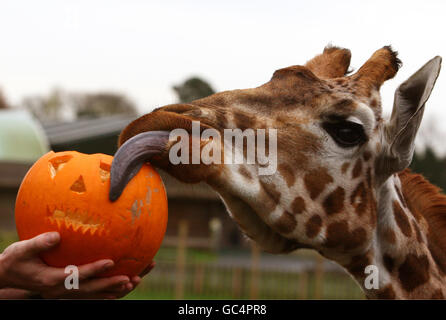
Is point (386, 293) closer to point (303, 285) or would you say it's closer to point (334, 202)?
point (334, 202)

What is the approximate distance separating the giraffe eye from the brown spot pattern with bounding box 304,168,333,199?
21 cm

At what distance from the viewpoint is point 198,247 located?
1861 cm

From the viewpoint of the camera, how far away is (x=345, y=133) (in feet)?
10.4

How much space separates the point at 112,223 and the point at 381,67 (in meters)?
2.04

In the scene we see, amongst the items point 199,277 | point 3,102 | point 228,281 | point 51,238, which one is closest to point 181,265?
point 199,277

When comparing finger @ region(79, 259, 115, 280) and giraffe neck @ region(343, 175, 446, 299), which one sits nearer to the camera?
finger @ region(79, 259, 115, 280)

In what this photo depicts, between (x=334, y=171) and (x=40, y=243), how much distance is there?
1.78 metres

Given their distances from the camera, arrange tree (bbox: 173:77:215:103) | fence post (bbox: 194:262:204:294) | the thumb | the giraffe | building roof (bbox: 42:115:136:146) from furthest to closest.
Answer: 1. building roof (bbox: 42:115:136:146)
2. fence post (bbox: 194:262:204:294)
3. tree (bbox: 173:77:215:103)
4. the giraffe
5. the thumb

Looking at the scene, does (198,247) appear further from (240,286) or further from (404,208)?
(404,208)

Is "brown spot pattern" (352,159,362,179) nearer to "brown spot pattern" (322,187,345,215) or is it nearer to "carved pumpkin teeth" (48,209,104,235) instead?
"brown spot pattern" (322,187,345,215)

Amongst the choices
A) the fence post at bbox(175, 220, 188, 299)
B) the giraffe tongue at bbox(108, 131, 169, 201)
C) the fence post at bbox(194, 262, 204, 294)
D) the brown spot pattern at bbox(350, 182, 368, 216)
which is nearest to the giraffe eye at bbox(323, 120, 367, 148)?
the brown spot pattern at bbox(350, 182, 368, 216)

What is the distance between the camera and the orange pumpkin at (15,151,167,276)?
274cm

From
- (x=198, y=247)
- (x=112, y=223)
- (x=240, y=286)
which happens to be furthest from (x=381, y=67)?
(x=198, y=247)

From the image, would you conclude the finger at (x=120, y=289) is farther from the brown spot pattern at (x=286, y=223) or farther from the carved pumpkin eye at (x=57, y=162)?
the brown spot pattern at (x=286, y=223)
